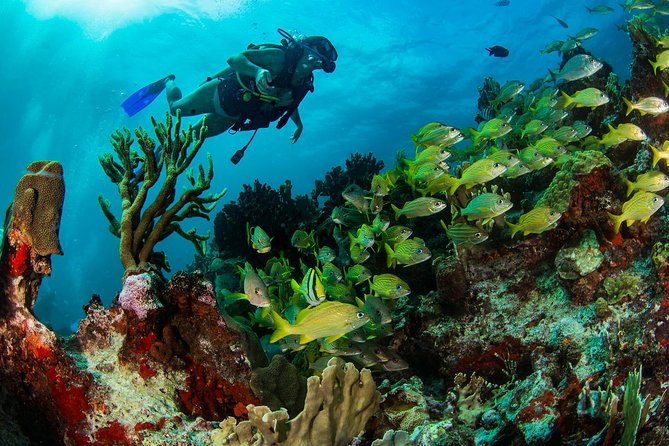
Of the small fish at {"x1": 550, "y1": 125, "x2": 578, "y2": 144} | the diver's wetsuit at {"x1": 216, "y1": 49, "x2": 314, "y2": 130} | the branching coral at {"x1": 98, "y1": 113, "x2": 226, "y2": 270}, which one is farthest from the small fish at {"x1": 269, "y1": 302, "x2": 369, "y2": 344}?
the diver's wetsuit at {"x1": 216, "y1": 49, "x2": 314, "y2": 130}

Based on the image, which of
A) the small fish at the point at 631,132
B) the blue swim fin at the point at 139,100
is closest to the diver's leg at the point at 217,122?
the blue swim fin at the point at 139,100

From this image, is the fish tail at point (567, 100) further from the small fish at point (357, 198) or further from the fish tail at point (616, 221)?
the small fish at point (357, 198)

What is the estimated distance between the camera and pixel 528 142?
20.1 feet

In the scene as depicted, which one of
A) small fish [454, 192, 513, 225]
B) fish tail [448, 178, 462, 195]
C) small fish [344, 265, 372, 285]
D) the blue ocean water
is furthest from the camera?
the blue ocean water

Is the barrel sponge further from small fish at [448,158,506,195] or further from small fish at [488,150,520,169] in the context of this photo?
small fish at [488,150,520,169]

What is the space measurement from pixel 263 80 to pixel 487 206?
4420mm

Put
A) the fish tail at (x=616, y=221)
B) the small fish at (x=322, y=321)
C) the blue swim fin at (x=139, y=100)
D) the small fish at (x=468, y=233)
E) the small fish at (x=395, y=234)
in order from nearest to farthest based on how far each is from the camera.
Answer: the small fish at (x=322, y=321) → the fish tail at (x=616, y=221) → the small fish at (x=468, y=233) → the small fish at (x=395, y=234) → the blue swim fin at (x=139, y=100)

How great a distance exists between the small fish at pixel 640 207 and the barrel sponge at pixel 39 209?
15.8 ft

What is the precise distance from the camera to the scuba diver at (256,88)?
7078 millimetres

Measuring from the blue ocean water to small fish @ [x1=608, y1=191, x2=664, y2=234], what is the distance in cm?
2475

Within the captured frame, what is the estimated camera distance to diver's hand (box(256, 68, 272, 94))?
6477 millimetres

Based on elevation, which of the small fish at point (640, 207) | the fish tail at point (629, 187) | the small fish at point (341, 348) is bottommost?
the small fish at point (341, 348)

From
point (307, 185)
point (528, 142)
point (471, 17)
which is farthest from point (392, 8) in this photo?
point (307, 185)

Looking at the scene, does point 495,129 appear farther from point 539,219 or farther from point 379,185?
point 539,219
